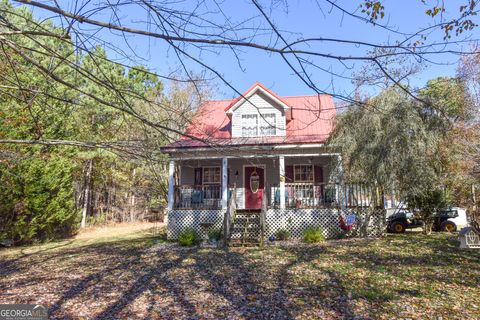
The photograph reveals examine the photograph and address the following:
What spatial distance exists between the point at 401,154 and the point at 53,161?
1431 centimetres

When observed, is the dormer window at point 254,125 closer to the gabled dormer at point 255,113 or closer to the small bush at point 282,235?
the gabled dormer at point 255,113

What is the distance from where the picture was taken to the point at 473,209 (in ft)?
29.9

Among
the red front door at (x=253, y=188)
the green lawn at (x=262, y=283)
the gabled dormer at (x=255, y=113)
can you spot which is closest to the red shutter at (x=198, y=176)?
the red front door at (x=253, y=188)

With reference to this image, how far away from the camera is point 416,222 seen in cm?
1333

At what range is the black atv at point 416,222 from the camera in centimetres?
1296

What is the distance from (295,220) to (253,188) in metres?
3.01

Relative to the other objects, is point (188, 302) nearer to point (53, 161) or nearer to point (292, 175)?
point (292, 175)

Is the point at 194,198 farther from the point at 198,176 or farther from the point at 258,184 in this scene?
the point at 258,184

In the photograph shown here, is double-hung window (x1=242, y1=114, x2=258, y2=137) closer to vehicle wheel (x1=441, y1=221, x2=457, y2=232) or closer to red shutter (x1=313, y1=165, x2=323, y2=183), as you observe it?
red shutter (x1=313, y1=165, x2=323, y2=183)

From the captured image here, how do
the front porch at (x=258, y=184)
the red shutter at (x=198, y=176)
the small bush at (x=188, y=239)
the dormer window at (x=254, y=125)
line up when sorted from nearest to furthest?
the small bush at (x=188, y=239)
the front porch at (x=258, y=184)
the dormer window at (x=254, y=125)
the red shutter at (x=198, y=176)

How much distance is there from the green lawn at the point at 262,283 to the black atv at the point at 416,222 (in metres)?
3.21

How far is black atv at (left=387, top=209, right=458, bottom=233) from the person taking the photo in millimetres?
12961

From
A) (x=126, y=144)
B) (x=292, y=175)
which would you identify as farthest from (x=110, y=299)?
(x=292, y=175)

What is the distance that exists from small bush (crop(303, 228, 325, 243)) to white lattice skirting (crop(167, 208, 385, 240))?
758 millimetres
